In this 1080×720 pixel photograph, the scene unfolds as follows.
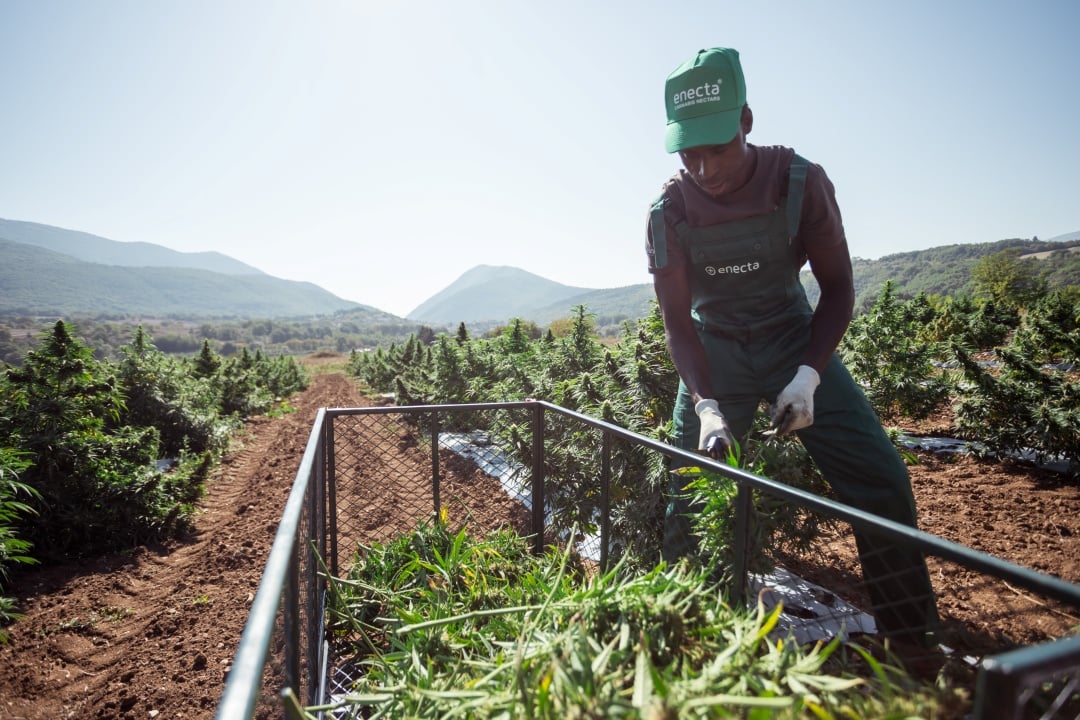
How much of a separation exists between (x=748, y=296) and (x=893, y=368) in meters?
5.82

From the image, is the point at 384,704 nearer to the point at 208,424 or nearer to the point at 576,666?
the point at 576,666

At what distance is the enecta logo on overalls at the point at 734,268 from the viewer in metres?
2.32

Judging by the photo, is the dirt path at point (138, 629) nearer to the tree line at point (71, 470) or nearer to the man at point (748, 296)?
the tree line at point (71, 470)

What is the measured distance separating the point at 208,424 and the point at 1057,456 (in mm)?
11181

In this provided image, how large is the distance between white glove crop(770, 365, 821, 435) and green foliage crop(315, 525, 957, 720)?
889 millimetres

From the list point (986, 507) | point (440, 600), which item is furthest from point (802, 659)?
point (986, 507)

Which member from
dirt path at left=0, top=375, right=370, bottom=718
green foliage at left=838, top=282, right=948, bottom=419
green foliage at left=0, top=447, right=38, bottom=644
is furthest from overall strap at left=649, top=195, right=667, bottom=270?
green foliage at left=838, top=282, right=948, bottom=419

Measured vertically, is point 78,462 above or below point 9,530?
above

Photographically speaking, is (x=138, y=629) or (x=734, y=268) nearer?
(x=734, y=268)

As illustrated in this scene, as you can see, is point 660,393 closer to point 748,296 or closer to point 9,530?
point 748,296

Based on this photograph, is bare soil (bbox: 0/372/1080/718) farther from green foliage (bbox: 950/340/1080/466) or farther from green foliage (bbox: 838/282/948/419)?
green foliage (bbox: 838/282/948/419)

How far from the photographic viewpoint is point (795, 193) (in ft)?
7.11

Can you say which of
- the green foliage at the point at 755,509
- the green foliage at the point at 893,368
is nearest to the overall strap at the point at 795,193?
the green foliage at the point at 755,509

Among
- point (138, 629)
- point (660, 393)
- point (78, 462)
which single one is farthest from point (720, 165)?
point (78, 462)
